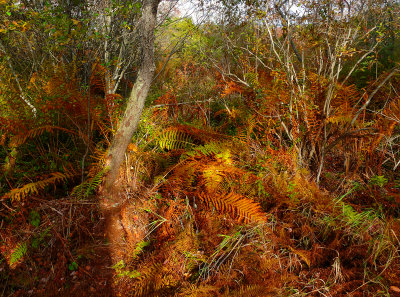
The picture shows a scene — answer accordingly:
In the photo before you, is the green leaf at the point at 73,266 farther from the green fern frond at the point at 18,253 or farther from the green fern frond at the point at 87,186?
the green fern frond at the point at 87,186

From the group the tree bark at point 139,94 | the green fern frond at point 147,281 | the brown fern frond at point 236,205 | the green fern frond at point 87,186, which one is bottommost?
the green fern frond at point 147,281

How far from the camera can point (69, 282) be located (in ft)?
6.66

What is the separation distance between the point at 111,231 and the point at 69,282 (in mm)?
490

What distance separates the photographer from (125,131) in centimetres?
232

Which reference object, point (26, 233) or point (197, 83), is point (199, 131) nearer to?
point (26, 233)

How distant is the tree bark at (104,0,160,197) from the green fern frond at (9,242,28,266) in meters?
0.78

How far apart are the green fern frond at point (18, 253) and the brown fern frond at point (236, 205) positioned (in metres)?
1.54

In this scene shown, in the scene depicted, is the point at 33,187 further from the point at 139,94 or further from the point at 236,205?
the point at 236,205

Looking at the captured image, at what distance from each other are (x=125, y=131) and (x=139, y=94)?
363 mm

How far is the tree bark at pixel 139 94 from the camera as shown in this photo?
2.12 m

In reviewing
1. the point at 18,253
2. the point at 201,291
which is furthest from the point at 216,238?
the point at 18,253

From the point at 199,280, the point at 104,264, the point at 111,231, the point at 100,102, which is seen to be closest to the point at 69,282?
the point at 104,264

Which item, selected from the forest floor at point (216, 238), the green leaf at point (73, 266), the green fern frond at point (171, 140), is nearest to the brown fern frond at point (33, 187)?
the forest floor at point (216, 238)

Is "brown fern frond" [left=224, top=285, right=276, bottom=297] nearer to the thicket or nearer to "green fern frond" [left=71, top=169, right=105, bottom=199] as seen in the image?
the thicket
